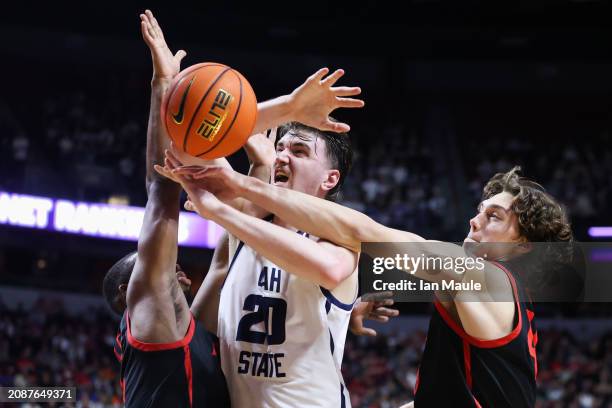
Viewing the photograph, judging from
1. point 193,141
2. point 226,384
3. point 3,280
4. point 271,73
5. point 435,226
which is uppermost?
point 271,73

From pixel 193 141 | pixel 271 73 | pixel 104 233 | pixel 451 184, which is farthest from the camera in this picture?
pixel 271 73

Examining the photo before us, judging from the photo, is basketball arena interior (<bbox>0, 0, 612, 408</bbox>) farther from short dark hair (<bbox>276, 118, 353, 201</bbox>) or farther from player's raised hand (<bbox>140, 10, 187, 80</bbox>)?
player's raised hand (<bbox>140, 10, 187, 80</bbox>)

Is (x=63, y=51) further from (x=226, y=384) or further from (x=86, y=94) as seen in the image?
(x=226, y=384)

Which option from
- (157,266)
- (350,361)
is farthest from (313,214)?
(350,361)

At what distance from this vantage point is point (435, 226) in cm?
1423

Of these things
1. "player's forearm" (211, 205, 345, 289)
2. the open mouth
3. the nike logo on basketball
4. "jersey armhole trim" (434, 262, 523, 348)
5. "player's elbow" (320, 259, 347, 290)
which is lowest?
Result: "jersey armhole trim" (434, 262, 523, 348)

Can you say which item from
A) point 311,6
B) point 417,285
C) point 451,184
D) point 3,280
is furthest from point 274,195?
point 311,6

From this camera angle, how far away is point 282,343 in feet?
10.4

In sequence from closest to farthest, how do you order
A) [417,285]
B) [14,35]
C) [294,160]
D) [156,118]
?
[156,118] → [294,160] → [417,285] → [14,35]

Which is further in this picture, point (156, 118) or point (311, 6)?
point (311, 6)

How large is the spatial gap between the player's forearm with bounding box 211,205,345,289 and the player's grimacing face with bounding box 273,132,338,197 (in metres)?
0.69

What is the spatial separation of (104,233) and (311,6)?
289 inches

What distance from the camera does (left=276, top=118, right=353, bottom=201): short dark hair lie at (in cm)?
362

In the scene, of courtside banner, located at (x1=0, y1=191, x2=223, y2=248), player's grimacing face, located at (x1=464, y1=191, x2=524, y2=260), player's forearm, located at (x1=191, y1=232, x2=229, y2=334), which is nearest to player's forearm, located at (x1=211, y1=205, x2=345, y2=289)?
player's grimacing face, located at (x1=464, y1=191, x2=524, y2=260)
